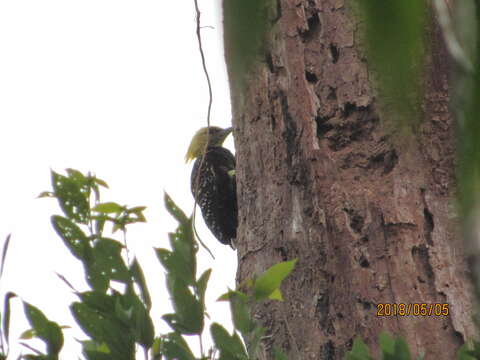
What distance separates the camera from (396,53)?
0.35 meters

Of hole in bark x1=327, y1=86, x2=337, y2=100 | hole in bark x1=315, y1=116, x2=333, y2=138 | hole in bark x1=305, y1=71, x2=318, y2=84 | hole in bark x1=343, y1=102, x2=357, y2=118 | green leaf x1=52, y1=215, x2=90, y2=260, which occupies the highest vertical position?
hole in bark x1=305, y1=71, x2=318, y2=84

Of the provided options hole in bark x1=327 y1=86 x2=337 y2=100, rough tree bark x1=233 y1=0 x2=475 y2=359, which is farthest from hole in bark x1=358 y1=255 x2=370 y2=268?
hole in bark x1=327 y1=86 x2=337 y2=100

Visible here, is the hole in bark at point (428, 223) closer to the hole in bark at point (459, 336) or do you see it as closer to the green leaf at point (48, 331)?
the hole in bark at point (459, 336)

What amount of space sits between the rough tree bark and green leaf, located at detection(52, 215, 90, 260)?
807 mm

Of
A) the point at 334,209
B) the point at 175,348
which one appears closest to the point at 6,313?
the point at 175,348

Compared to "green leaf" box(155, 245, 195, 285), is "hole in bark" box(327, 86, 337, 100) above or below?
above

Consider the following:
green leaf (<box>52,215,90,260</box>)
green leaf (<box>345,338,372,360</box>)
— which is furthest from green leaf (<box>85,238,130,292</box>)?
green leaf (<box>345,338,372,360</box>)

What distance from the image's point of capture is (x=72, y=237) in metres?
1.55

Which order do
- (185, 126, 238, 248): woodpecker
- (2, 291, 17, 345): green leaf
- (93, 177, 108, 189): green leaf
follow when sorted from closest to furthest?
(2, 291, 17, 345): green leaf → (93, 177, 108, 189): green leaf → (185, 126, 238, 248): woodpecker

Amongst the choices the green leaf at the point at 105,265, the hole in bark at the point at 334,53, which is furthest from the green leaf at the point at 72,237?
the hole in bark at the point at 334,53

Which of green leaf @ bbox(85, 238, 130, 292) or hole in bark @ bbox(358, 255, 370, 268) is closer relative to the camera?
green leaf @ bbox(85, 238, 130, 292)

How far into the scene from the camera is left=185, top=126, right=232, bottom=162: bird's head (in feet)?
19.2

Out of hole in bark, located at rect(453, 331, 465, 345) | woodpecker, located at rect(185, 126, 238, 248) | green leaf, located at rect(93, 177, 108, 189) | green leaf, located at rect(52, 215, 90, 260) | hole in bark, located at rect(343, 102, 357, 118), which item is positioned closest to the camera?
green leaf, located at rect(52, 215, 90, 260)

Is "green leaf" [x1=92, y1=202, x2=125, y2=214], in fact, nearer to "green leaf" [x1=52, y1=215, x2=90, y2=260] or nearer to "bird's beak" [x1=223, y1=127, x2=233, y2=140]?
"green leaf" [x1=52, y1=215, x2=90, y2=260]
